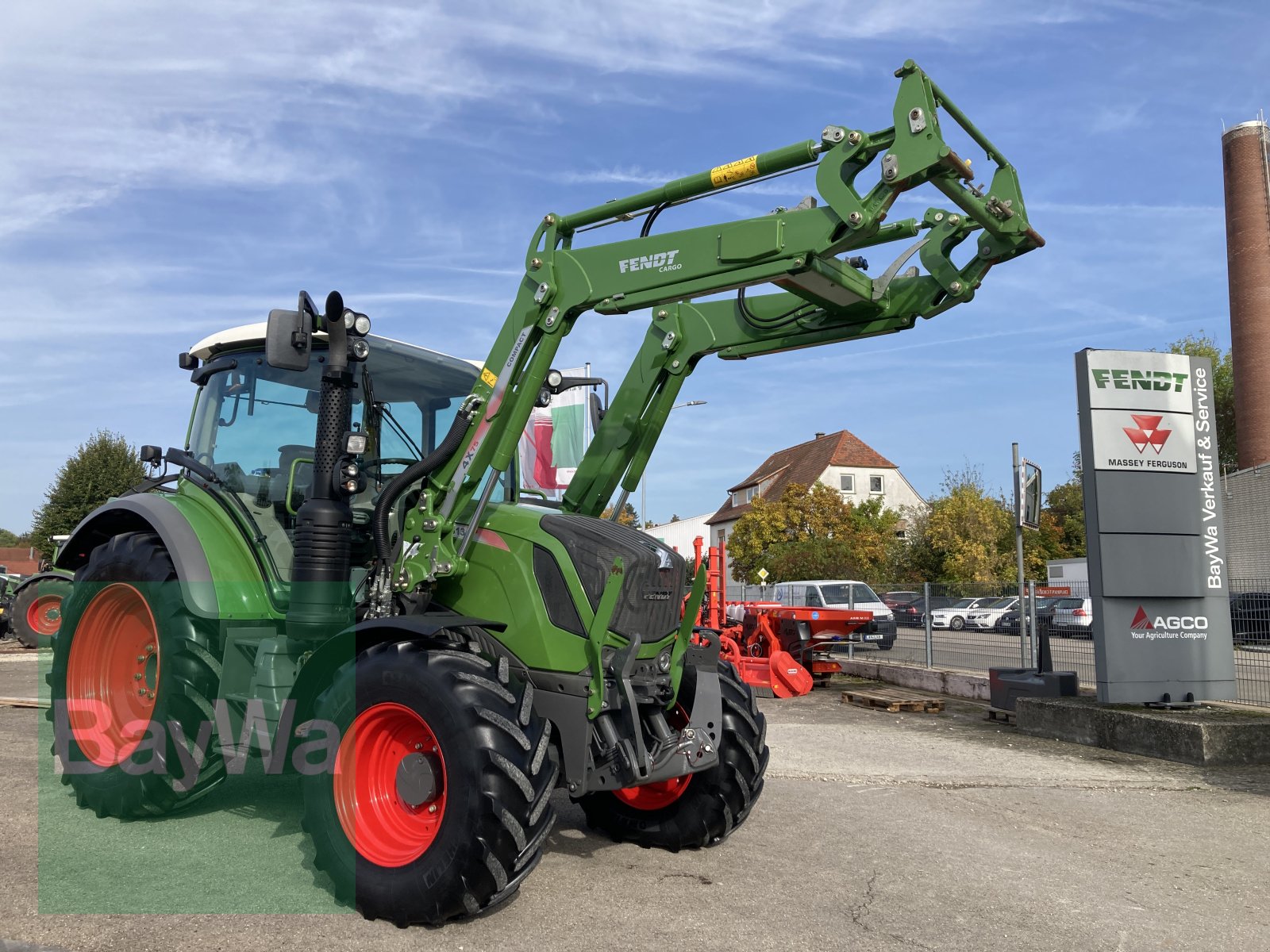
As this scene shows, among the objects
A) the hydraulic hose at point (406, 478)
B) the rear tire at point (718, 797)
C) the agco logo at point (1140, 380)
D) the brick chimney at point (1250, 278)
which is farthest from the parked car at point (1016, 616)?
the brick chimney at point (1250, 278)

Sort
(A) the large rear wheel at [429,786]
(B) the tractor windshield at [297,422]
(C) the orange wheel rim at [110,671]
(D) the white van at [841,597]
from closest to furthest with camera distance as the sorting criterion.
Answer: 1. (A) the large rear wheel at [429,786]
2. (B) the tractor windshield at [297,422]
3. (C) the orange wheel rim at [110,671]
4. (D) the white van at [841,597]

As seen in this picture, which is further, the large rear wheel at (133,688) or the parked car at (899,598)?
the parked car at (899,598)

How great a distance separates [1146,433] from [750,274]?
7106 millimetres

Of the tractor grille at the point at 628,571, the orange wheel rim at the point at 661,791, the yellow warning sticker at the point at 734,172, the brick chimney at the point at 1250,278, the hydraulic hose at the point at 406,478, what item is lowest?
the orange wheel rim at the point at 661,791

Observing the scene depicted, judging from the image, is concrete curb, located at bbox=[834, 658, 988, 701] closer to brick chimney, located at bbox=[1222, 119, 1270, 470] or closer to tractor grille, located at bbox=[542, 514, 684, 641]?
tractor grille, located at bbox=[542, 514, 684, 641]

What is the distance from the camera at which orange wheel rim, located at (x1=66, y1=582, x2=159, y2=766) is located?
607 cm

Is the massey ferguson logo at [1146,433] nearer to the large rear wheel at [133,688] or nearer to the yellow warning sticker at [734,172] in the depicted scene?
the yellow warning sticker at [734,172]

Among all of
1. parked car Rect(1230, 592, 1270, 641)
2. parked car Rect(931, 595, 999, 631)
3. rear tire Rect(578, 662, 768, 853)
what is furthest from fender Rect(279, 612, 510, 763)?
parked car Rect(931, 595, 999, 631)

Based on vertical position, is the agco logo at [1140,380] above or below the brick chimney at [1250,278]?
below

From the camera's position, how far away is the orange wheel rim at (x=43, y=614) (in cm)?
1756

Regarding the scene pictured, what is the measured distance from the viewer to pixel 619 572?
15.4ft

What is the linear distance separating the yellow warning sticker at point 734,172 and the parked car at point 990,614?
416 inches

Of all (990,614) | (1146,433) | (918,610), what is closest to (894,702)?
(1146,433)

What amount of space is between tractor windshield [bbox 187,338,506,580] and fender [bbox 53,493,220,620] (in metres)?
0.35
